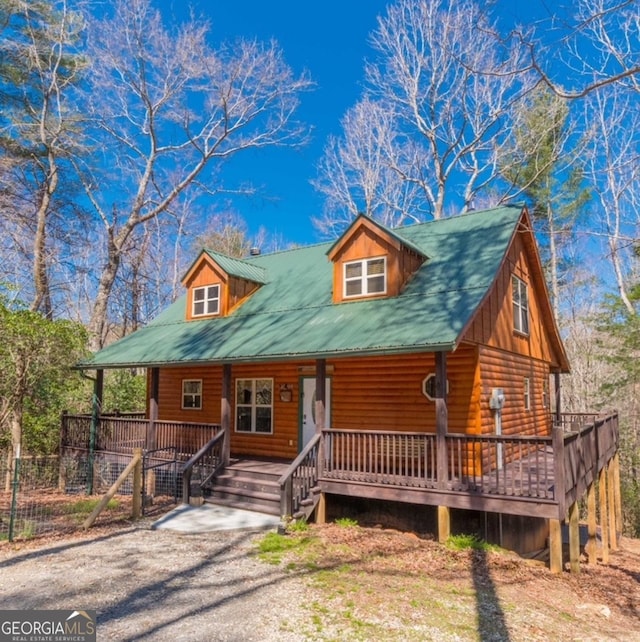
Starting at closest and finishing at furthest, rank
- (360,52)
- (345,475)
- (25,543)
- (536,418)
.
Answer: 1. (25,543)
2. (345,475)
3. (536,418)
4. (360,52)

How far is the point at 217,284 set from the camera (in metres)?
15.6

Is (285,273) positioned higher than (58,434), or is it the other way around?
(285,273)

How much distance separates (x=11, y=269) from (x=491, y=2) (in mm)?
21132

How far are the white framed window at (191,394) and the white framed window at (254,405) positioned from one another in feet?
5.13

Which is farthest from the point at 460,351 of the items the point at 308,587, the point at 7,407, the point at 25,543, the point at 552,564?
the point at 7,407

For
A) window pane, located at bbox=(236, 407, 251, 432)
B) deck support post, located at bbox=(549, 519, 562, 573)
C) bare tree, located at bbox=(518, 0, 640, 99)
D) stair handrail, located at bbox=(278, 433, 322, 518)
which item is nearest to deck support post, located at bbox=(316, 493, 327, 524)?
stair handrail, located at bbox=(278, 433, 322, 518)

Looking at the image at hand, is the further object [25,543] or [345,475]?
[345,475]

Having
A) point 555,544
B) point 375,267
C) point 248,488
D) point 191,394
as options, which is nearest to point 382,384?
point 375,267

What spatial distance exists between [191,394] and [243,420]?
2203 millimetres

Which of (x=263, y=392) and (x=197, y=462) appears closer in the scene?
(x=197, y=462)

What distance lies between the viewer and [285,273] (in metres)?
16.3

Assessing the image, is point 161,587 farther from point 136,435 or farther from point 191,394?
point 191,394

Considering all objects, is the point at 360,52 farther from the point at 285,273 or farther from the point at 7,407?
the point at 7,407

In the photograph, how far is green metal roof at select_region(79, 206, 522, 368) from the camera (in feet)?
33.1
